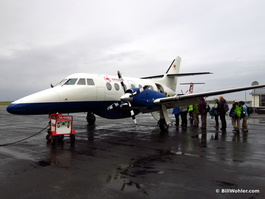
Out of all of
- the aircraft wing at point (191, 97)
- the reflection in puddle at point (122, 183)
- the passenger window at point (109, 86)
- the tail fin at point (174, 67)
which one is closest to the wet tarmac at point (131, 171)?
the reflection in puddle at point (122, 183)

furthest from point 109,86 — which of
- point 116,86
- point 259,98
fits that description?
point 259,98

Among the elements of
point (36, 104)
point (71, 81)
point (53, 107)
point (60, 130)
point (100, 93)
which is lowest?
point (60, 130)

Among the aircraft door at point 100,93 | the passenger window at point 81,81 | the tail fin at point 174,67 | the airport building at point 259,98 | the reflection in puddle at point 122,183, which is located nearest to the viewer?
the reflection in puddle at point 122,183

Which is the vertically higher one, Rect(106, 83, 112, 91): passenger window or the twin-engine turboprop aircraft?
Rect(106, 83, 112, 91): passenger window

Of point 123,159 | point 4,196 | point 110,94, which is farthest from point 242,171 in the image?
point 110,94

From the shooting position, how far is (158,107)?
43.3 ft

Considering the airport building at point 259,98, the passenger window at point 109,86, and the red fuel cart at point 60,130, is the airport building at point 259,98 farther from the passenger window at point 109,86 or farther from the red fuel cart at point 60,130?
the red fuel cart at point 60,130

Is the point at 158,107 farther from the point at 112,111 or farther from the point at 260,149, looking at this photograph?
the point at 260,149

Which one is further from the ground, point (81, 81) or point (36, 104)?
point (81, 81)

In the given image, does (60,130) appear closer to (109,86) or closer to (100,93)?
(100,93)

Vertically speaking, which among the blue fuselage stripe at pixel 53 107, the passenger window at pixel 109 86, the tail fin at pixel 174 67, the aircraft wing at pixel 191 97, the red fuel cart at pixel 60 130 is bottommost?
the red fuel cart at pixel 60 130

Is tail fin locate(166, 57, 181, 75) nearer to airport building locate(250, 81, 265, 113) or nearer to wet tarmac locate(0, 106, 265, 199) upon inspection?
wet tarmac locate(0, 106, 265, 199)

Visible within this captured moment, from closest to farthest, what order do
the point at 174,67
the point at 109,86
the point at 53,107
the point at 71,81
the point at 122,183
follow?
the point at 122,183 < the point at 53,107 < the point at 71,81 < the point at 109,86 < the point at 174,67

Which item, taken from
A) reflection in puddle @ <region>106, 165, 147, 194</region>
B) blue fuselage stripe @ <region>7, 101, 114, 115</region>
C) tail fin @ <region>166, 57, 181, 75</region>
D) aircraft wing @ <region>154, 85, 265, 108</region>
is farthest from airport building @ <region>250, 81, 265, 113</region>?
reflection in puddle @ <region>106, 165, 147, 194</region>
